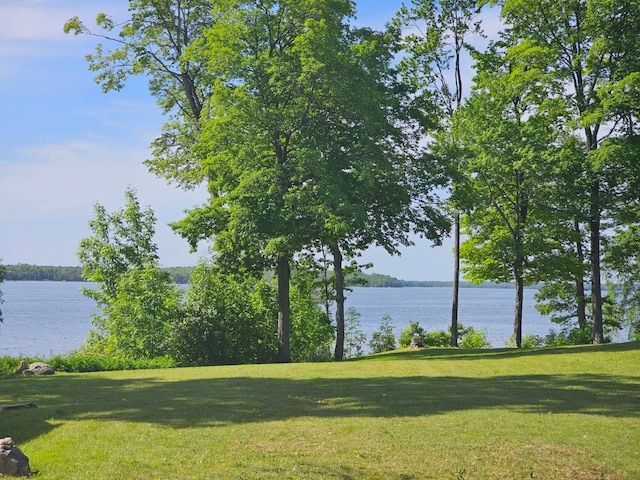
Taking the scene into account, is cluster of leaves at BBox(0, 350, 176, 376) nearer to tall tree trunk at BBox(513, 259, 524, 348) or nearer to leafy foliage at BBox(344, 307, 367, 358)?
leafy foliage at BBox(344, 307, 367, 358)

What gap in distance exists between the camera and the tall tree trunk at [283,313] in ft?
89.9

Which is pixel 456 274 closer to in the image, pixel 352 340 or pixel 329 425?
pixel 352 340

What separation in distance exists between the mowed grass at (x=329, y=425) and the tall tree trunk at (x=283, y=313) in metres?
7.60

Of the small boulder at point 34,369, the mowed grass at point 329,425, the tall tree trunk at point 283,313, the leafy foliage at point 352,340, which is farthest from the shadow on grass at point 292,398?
the leafy foliage at point 352,340

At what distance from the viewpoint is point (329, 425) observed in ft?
40.3

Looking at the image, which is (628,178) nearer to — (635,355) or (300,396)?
(635,355)

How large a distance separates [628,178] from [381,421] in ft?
65.0

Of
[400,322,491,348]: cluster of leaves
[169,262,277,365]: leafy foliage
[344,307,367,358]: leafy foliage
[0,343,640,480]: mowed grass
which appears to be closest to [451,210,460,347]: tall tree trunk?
[400,322,491,348]: cluster of leaves

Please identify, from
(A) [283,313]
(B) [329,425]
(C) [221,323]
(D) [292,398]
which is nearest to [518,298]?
(A) [283,313]

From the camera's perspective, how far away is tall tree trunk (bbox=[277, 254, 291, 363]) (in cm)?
2741

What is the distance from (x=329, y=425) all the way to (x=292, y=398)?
2.98 metres

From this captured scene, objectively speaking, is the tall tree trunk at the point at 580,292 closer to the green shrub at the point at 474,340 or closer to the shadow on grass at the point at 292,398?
the green shrub at the point at 474,340

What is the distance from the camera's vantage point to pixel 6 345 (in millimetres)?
44562

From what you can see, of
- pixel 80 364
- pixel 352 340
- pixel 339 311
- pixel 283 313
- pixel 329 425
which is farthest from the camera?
pixel 352 340
